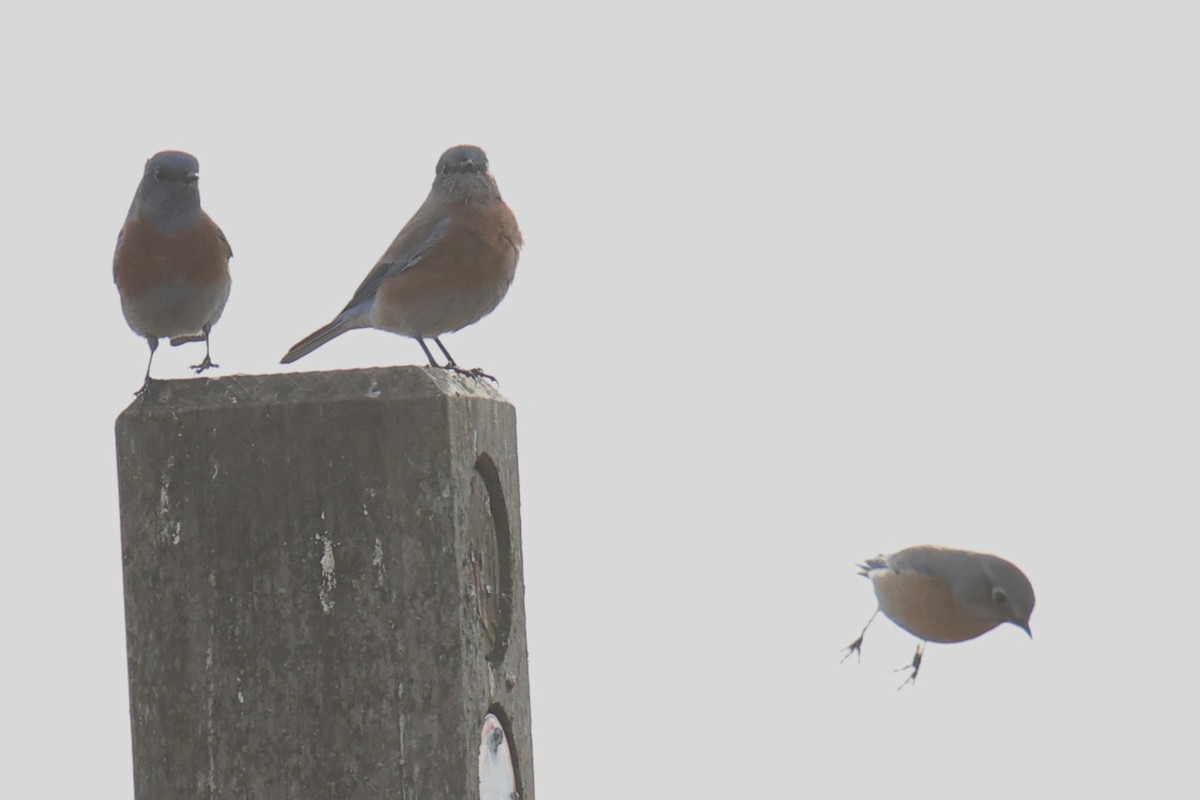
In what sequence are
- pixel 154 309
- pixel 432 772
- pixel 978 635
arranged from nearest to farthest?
pixel 432 772
pixel 154 309
pixel 978 635

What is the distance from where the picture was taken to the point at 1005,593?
802 centimetres

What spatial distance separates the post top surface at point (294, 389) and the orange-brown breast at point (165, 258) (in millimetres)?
1805

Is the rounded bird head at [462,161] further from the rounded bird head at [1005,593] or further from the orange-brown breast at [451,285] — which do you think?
the rounded bird head at [1005,593]

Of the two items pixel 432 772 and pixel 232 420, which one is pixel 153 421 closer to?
pixel 232 420

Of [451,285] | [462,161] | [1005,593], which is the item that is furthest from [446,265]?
[1005,593]

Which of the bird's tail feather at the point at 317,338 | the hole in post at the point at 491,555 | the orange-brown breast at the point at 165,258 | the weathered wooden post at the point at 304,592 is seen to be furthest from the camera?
the bird's tail feather at the point at 317,338

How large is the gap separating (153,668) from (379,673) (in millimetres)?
450

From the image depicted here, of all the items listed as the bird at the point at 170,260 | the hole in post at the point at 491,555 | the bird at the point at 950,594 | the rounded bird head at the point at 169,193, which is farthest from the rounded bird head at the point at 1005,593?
the hole in post at the point at 491,555

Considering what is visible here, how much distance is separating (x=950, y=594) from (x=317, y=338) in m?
3.62

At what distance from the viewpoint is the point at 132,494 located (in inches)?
124

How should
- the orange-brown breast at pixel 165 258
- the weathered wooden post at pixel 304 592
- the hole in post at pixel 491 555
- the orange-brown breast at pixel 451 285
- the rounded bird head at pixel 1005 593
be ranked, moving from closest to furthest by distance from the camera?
the weathered wooden post at pixel 304 592, the hole in post at pixel 491 555, the orange-brown breast at pixel 165 258, the orange-brown breast at pixel 451 285, the rounded bird head at pixel 1005 593

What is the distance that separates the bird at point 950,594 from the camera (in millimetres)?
8047

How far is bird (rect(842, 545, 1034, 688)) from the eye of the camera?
8047 mm

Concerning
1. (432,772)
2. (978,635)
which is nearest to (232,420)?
(432,772)
